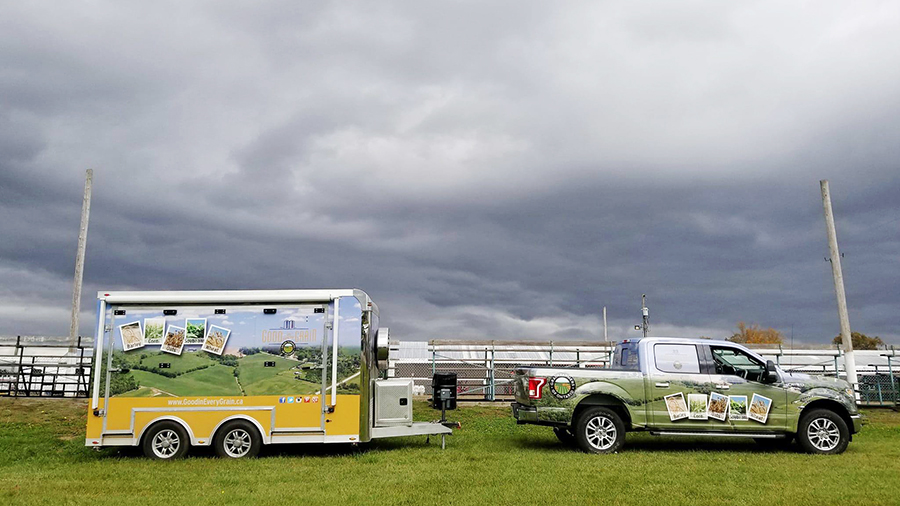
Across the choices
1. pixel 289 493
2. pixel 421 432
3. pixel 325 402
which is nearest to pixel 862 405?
pixel 421 432

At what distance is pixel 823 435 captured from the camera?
501 inches

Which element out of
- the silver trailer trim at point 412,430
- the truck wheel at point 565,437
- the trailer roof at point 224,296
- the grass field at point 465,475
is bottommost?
the grass field at point 465,475

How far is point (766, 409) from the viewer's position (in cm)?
1262

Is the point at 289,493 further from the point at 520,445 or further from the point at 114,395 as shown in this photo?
the point at 520,445

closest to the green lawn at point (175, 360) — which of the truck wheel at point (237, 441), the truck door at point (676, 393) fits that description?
the truck wheel at point (237, 441)

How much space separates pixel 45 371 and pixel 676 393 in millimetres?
19500

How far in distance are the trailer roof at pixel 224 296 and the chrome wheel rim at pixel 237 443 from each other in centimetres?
216

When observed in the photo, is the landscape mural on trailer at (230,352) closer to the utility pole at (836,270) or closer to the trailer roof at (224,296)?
the trailer roof at (224,296)

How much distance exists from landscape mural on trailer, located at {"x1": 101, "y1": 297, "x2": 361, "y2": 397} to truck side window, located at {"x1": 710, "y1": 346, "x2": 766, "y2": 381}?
6349 mm

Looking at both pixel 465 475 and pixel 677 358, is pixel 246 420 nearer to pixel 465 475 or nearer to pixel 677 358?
pixel 465 475

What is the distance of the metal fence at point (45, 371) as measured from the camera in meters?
19.5

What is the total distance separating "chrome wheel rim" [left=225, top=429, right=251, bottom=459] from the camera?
11.9 meters

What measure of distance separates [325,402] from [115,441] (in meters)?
3.44

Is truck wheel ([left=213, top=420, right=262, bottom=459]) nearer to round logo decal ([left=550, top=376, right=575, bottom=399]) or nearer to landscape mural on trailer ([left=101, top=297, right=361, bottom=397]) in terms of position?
landscape mural on trailer ([left=101, top=297, right=361, bottom=397])
